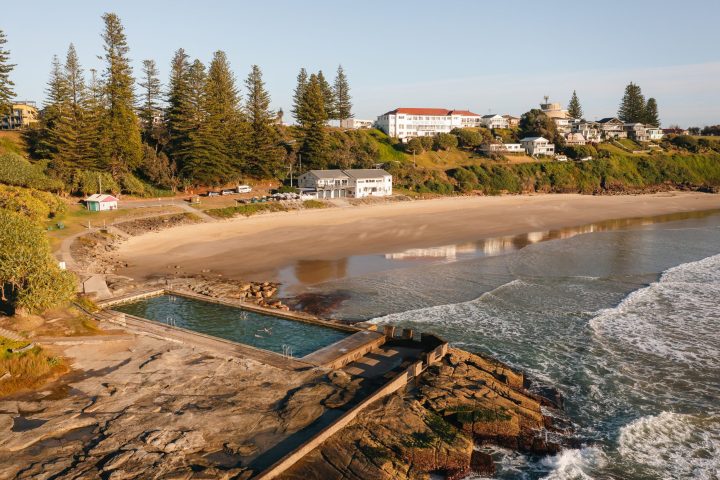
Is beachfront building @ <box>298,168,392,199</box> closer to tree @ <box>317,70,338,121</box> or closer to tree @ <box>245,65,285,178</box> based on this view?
tree @ <box>245,65,285,178</box>

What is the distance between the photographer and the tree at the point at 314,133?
7200cm

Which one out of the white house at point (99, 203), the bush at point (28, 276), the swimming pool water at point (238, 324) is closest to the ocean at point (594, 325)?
the swimming pool water at point (238, 324)

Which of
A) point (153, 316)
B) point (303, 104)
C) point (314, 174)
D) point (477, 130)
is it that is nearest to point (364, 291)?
point (153, 316)

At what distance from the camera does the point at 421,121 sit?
322ft

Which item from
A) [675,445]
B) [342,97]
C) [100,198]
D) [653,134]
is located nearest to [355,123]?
[342,97]

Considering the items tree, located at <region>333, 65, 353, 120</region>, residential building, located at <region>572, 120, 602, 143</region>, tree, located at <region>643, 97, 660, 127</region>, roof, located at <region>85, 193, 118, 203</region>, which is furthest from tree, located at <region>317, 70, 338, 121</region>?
tree, located at <region>643, 97, 660, 127</region>

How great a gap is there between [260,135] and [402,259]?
36987 millimetres

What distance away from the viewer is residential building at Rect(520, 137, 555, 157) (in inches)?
3784

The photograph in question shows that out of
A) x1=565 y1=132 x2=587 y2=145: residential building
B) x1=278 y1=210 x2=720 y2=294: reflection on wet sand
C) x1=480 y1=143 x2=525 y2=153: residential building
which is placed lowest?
x1=278 y1=210 x2=720 y2=294: reflection on wet sand

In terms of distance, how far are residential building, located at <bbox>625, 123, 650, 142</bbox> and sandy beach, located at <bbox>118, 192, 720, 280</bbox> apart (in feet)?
153

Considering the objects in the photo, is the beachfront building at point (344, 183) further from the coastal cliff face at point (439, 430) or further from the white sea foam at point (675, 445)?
the white sea foam at point (675, 445)

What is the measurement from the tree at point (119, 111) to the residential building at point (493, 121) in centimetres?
7182

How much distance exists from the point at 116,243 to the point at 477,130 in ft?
253

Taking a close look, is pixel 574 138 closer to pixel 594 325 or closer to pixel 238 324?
pixel 594 325
